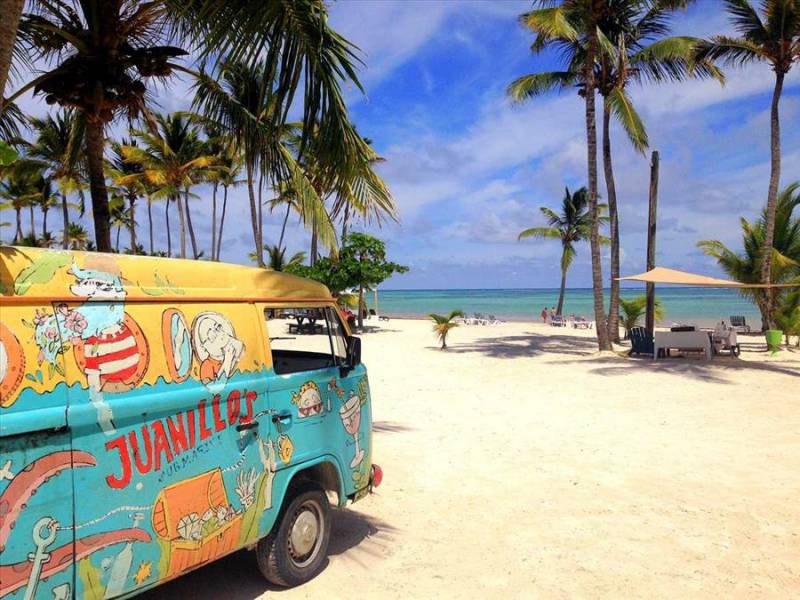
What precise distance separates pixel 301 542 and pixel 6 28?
397 cm

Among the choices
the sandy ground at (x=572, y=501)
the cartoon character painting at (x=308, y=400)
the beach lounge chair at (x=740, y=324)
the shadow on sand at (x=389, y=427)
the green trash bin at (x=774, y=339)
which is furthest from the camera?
the beach lounge chair at (x=740, y=324)

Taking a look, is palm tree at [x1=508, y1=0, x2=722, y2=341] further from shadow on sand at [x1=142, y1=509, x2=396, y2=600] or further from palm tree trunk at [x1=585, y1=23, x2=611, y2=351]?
shadow on sand at [x1=142, y1=509, x2=396, y2=600]

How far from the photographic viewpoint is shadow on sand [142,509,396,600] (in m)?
3.84

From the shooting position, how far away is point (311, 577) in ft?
13.4

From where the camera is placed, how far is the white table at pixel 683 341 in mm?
15648

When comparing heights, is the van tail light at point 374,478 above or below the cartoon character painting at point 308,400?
below

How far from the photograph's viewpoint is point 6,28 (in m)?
3.79

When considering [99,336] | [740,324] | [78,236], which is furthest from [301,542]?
[78,236]

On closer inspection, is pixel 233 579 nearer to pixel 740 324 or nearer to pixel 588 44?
pixel 588 44

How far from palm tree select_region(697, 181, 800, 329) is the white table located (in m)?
6.57

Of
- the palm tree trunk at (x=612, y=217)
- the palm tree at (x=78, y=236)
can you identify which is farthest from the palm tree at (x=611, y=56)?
the palm tree at (x=78, y=236)

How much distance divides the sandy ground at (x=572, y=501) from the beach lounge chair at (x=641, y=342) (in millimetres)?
4586

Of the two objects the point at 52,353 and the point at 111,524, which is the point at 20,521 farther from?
the point at 52,353

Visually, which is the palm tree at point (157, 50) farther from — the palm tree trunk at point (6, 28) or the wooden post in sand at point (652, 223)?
the wooden post in sand at point (652, 223)
